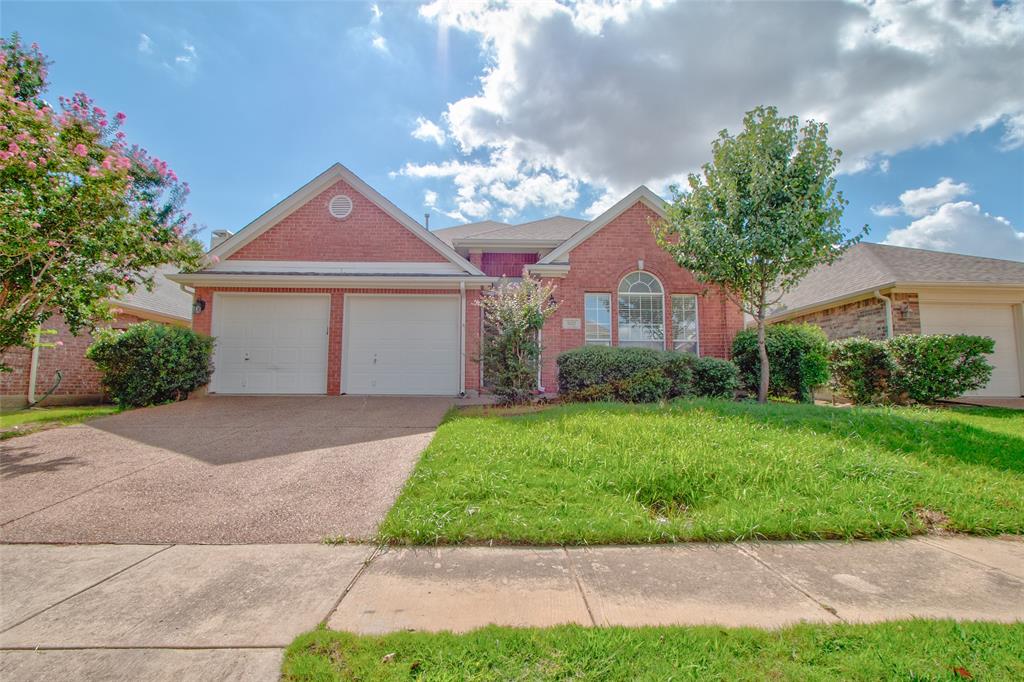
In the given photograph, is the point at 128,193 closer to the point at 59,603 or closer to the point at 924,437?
the point at 59,603

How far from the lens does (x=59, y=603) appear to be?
2.56 metres

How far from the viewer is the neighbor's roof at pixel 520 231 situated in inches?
538

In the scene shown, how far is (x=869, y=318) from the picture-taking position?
12.5 meters

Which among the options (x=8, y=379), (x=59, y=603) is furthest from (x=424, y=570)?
(x=8, y=379)

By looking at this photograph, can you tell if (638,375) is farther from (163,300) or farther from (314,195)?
(163,300)

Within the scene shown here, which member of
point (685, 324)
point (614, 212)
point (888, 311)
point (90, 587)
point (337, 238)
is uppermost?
point (614, 212)

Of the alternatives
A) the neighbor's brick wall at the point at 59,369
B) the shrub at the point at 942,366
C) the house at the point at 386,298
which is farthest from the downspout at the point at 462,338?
the shrub at the point at 942,366

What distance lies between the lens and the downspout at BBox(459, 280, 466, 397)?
1099cm

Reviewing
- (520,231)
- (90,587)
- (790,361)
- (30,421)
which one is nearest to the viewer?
(90,587)

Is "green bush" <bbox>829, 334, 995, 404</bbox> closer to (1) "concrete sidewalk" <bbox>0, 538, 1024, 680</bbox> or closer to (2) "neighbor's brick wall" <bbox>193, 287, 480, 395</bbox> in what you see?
(1) "concrete sidewalk" <bbox>0, 538, 1024, 680</bbox>

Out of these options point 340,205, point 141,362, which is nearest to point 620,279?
point 340,205

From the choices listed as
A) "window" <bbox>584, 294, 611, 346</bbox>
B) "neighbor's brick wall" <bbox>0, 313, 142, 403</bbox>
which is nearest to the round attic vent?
"neighbor's brick wall" <bbox>0, 313, 142, 403</bbox>

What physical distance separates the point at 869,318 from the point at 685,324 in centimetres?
548

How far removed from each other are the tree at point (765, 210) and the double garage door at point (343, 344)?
6.32 m
